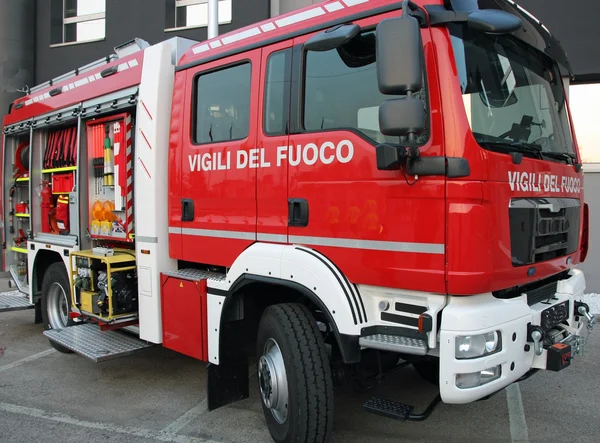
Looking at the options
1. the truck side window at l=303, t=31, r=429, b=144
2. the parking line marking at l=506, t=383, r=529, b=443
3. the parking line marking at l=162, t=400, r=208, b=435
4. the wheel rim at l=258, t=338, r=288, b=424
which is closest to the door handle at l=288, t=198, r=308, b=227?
the truck side window at l=303, t=31, r=429, b=144

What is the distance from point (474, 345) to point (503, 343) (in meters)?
0.21

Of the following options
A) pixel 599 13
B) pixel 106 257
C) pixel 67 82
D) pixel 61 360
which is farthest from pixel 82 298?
pixel 599 13

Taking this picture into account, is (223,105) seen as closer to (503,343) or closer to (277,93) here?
(277,93)

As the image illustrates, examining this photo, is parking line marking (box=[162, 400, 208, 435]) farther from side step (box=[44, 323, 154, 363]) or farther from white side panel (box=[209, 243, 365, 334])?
white side panel (box=[209, 243, 365, 334])

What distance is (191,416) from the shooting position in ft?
13.9

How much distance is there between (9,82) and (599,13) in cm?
1119

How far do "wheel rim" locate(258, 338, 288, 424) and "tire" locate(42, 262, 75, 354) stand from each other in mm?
3071

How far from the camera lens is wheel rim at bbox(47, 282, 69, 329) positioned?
6098 millimetres

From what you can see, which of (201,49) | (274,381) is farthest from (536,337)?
(201,49)

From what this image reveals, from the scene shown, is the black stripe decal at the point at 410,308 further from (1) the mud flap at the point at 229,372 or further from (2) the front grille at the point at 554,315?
(1) the mud flap at the point at 229,372

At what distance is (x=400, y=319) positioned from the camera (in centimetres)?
303

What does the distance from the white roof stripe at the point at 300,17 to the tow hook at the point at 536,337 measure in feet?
7.48

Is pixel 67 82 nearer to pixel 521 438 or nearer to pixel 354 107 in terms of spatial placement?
pixel 354 107

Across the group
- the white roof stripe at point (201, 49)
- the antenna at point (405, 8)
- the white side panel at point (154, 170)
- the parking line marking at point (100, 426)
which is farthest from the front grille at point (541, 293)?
the white roof stripe at point (201, 49)
